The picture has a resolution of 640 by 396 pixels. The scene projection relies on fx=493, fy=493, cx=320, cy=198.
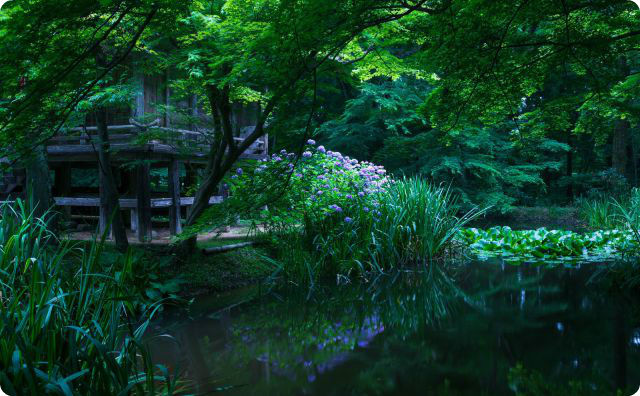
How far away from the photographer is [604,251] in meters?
7.85

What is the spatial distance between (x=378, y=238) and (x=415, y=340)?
2909mm

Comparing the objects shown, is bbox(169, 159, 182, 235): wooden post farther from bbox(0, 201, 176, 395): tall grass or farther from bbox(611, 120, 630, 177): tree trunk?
bbox(611, 120, 630, 177): tree trunk

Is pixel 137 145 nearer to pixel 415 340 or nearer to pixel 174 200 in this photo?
pixel 174 200

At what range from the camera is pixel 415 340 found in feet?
13.7

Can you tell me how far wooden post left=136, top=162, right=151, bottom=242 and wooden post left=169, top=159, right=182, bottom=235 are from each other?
603mm

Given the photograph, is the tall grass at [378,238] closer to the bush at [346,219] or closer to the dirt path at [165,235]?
the bush at [346,219]

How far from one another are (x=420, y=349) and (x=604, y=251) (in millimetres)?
5415

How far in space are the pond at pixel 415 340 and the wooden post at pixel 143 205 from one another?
3.02 m

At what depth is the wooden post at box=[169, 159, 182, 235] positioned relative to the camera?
884 cm

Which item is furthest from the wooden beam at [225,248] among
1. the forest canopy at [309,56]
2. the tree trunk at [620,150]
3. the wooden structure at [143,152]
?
the tree trunk at [620,150]

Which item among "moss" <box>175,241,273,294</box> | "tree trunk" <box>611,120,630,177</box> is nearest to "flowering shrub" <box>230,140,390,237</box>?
"moss" <box>175,241,273,294</box>

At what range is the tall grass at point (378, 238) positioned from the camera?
6.49m

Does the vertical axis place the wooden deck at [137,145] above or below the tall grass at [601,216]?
above

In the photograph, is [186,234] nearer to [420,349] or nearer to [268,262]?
[268,262]
